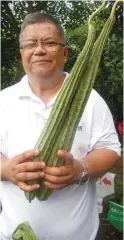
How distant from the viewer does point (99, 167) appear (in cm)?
146

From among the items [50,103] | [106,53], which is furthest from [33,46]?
[106,53]

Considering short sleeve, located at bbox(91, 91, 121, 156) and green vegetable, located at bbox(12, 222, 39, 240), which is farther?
short sleeve, located at bbox(91, 91, 121, 156)

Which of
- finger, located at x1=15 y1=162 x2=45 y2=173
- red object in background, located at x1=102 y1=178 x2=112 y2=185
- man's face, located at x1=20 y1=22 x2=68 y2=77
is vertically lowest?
red object in background, located at x1=102 y1=178 x2=112 y2=185

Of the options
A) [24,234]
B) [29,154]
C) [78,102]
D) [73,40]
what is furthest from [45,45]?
[73,40]

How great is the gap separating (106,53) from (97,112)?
2.30m

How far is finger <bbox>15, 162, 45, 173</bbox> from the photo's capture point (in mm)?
1242

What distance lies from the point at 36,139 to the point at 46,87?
236 mm

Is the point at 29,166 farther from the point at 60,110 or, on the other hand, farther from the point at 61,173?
the point at 60,110

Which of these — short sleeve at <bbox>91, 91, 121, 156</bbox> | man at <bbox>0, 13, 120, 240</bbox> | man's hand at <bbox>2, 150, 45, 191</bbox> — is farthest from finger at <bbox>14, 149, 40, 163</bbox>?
short sleeve at <bbox>91, 91, 121, 156</bbox>

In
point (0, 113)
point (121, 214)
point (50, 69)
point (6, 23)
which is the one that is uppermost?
point (6, 23)

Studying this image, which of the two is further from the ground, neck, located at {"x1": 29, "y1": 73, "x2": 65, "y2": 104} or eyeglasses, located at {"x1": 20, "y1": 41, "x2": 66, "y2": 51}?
eyeglasses, located at {"x1": 20, "y1": 41, "x2": 66, "y2": 51}

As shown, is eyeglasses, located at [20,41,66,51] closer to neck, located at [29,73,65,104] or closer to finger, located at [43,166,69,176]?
neck, located at [29,73,65,104]

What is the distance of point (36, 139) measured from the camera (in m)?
1.51

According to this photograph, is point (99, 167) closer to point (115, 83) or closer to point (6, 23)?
point (115, 83)
